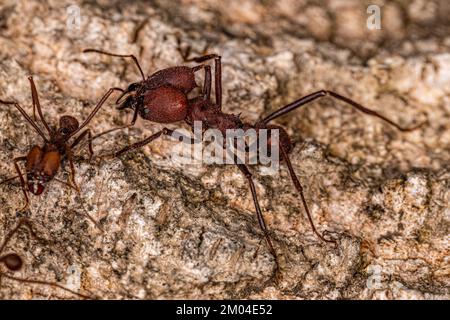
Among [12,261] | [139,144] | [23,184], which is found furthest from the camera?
[139,144]

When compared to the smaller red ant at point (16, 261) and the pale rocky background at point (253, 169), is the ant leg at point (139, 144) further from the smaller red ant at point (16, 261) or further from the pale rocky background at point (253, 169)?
the smaller red ant at point (16, 261)

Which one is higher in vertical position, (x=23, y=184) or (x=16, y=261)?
(x=23, y=184)

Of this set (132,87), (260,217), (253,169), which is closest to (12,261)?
(132,87)

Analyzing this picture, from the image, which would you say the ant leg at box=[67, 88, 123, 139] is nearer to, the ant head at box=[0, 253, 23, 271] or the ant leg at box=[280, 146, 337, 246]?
the ant head at box=[0, 253, 23, 271]

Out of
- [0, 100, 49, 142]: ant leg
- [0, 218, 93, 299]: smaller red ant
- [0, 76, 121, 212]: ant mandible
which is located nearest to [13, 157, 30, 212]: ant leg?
[0, 76, 121, 212]: ant mandible

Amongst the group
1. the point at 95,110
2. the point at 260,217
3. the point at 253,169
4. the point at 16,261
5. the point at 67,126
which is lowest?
the point at 16,261

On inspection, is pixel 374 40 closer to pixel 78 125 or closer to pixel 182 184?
pixel 182 184

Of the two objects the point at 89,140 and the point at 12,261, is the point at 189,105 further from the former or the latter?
the point at 12,261
